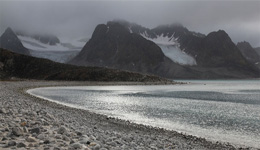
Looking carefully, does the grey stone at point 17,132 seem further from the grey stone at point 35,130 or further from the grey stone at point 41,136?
the grey stone at point 41,136

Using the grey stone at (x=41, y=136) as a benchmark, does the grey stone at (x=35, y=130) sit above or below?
above

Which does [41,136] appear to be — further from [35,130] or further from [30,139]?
[35,130]

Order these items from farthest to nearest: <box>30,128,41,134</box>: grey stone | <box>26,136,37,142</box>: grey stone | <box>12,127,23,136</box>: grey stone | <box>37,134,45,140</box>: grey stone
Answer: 1. <box>30,128,41,134</box>: grey stone
2. <box>12,127,23,136</box>: grey stone
3. <box>37,134,45,140</box>: grey stone
4. <box>26,136,37,142</box>: grey stone

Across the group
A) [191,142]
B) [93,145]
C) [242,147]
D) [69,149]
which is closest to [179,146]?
[191,142]

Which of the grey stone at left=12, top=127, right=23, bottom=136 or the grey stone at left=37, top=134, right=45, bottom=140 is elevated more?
the grey stone at left=12, top=127, right=23, bottom=136

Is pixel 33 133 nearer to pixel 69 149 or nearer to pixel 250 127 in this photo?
pixel 69 149

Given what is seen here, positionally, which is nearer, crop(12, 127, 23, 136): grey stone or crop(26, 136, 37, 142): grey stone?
crop(26, 136, 37, 142): grey stone

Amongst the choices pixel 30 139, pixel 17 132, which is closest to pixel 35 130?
pixel 17 132

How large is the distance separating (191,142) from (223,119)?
1524 centimetres

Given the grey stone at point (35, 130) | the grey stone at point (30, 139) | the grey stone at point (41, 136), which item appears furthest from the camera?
the grey stone at point (35, 130)

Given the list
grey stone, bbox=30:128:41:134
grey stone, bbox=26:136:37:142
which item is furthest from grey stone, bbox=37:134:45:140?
grey stone, bbox=30:128:41:134

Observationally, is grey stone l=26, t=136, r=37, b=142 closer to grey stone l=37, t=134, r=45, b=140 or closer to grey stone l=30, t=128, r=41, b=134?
grey stone l=37, t=134, r=45, b=140

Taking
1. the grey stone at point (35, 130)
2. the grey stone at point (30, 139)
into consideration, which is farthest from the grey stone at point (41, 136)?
the grey stone at point (35, 130)

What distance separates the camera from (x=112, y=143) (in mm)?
14867
